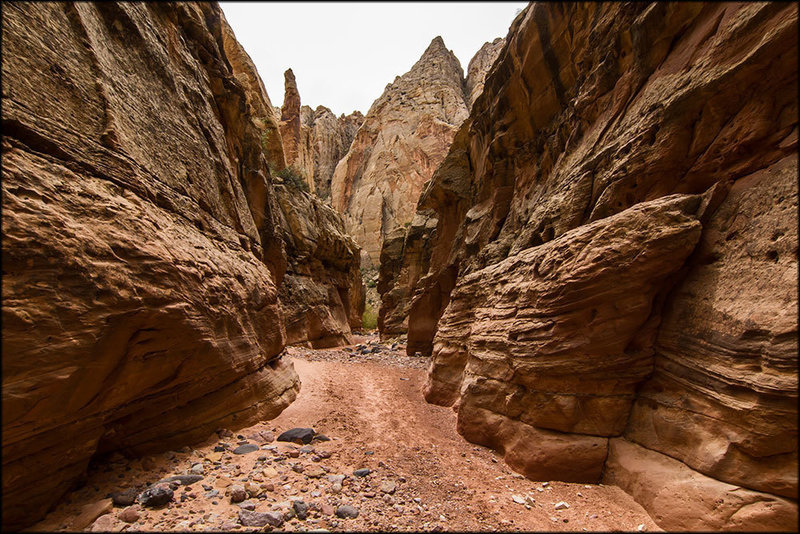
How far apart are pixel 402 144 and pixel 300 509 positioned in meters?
57.4

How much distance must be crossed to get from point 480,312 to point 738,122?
19.8 feet

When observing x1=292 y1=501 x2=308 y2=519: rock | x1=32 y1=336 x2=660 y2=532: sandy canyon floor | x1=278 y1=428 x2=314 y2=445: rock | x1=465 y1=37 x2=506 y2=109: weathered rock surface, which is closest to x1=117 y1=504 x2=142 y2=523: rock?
x1=32 y1=336 x2=660 y2=532: sandy canyon floor

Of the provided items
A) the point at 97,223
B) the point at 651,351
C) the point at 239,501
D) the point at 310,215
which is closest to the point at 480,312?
the point at 651,351

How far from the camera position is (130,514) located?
3.71 m

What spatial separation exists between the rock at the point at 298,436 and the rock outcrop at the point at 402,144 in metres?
48.6

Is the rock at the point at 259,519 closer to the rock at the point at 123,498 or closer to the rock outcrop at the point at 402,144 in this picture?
the rock at the point at 123,498

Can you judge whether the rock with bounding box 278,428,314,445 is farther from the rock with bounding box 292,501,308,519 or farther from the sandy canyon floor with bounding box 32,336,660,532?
the rock with bounding box 292,501,308,519

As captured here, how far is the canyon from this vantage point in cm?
353

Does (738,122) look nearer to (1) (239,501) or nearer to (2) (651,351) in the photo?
(2) (651,351)

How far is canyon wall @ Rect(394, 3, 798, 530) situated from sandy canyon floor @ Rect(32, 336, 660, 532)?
58 centimetres

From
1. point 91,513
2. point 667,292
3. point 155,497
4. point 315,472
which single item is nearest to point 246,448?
point 315,472

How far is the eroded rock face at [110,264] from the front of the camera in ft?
11.0

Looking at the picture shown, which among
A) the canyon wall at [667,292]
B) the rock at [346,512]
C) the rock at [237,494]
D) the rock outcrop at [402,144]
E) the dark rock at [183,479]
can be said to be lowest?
the rock at [346,512]

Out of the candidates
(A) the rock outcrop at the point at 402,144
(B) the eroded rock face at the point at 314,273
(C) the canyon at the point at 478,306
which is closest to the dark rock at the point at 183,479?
(C) the canyon at the point at 478,306
